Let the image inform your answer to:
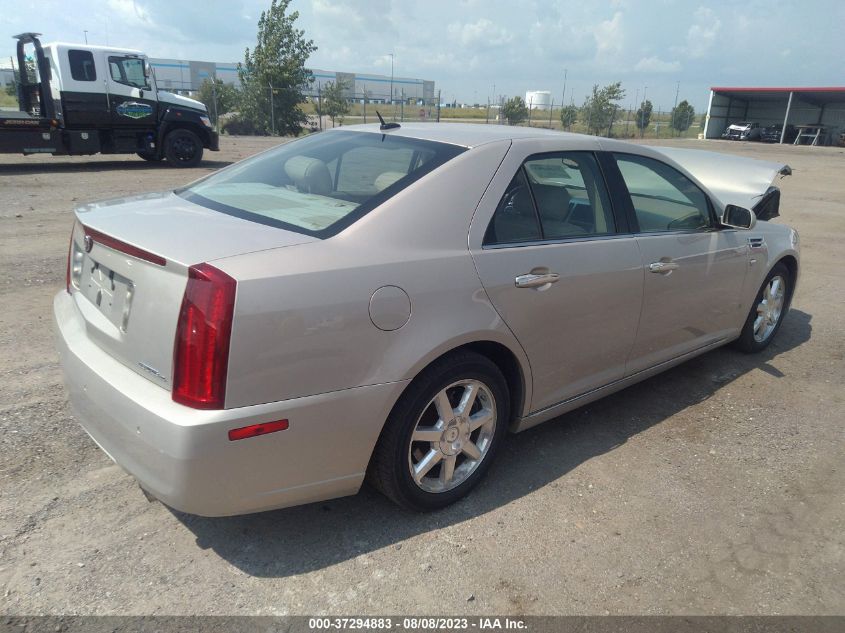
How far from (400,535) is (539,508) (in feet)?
2.26

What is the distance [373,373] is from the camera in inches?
96.3

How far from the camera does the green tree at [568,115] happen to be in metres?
43.9

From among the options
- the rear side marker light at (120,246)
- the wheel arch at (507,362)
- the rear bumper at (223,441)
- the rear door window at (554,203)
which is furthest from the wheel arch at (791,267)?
the rear side marker light at (120,246)

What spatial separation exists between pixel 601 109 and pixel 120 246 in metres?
45.5

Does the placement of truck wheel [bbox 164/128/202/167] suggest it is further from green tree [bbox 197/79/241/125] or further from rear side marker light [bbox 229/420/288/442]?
green tree [bbox 197/79/241/125]

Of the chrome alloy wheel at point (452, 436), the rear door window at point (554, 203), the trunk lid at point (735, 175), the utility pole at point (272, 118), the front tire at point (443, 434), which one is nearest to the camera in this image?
the front tire at point (443, 434)

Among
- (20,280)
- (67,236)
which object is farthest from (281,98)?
(20,280)

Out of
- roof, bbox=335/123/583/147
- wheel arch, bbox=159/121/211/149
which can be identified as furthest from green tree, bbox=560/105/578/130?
roof, bbox=335/123/583/147

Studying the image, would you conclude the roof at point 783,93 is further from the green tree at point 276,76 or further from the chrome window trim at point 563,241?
the chrome window trim at point 563,241

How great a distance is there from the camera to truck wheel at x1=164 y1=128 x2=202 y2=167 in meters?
16.6

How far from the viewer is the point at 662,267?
3658 mm

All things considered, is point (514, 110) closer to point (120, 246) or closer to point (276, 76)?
point (276, 76)

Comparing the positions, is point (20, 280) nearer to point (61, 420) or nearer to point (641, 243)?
point (61, 420)

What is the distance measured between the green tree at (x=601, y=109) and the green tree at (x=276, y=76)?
65.0ft
